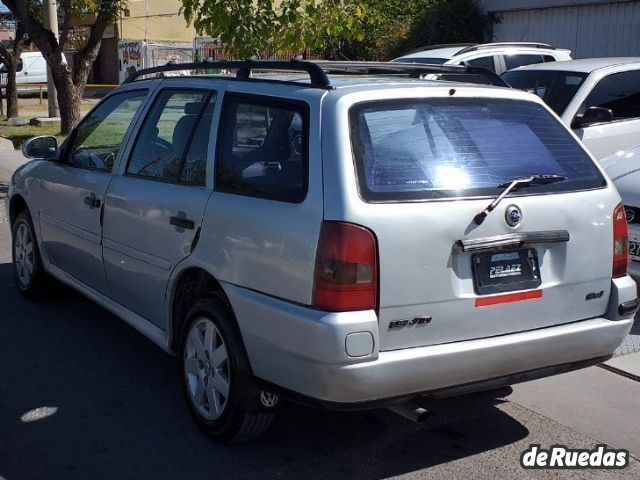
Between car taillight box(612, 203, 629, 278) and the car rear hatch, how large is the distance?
2.4 inches

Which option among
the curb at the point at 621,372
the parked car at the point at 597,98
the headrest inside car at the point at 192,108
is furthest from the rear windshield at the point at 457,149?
the parked car at the point at 597,98

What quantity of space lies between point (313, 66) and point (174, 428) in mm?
2024

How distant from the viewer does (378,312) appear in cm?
374

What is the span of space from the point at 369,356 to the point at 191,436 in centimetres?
135

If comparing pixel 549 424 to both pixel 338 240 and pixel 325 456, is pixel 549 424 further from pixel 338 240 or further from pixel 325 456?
pixel 338 240

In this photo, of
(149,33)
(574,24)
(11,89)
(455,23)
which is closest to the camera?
(574,24)

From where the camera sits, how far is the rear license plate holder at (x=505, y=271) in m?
3.95

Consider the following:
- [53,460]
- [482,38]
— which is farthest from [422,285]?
[482,38]

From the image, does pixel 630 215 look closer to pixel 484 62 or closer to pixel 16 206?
pixel 16 206

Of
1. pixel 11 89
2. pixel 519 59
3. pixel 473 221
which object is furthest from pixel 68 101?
pixel 473 221

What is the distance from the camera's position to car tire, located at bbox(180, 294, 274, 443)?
4.18 meters

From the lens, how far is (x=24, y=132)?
20.0 meters

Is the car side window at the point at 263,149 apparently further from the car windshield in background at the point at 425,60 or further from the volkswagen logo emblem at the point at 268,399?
the car windshield in background at the point at 425,60

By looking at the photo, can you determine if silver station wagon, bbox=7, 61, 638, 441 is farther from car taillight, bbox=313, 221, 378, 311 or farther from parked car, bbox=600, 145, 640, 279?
parked car, bbox=600, 145, 640, 279
